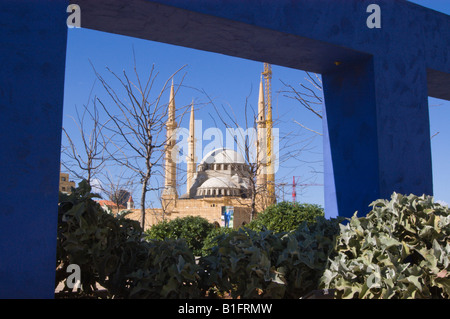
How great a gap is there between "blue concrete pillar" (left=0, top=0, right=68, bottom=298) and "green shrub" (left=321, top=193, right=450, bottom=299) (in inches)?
98.2

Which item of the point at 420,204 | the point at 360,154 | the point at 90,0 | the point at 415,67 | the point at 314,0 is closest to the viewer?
the point at 90,0

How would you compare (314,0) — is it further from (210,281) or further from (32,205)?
(32,205)

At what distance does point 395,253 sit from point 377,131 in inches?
66.3

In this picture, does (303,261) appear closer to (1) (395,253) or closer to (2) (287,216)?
(1) (395,253)

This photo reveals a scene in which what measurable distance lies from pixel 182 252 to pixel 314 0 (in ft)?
10.1

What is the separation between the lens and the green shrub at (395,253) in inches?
146

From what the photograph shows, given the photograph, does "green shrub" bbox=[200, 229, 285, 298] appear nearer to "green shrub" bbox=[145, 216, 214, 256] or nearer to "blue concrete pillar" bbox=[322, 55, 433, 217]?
"blue concrete pillar" bbox=[322, 55, 433, 217]

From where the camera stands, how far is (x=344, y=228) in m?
4.41

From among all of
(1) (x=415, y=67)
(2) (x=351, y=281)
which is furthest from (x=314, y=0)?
(2) (x=351, y=281)

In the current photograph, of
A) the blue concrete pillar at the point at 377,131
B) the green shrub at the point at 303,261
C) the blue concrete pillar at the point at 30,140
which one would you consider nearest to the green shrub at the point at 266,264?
the green shrub at the point at 303,261

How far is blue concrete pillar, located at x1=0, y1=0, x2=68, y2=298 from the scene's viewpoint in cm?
314
